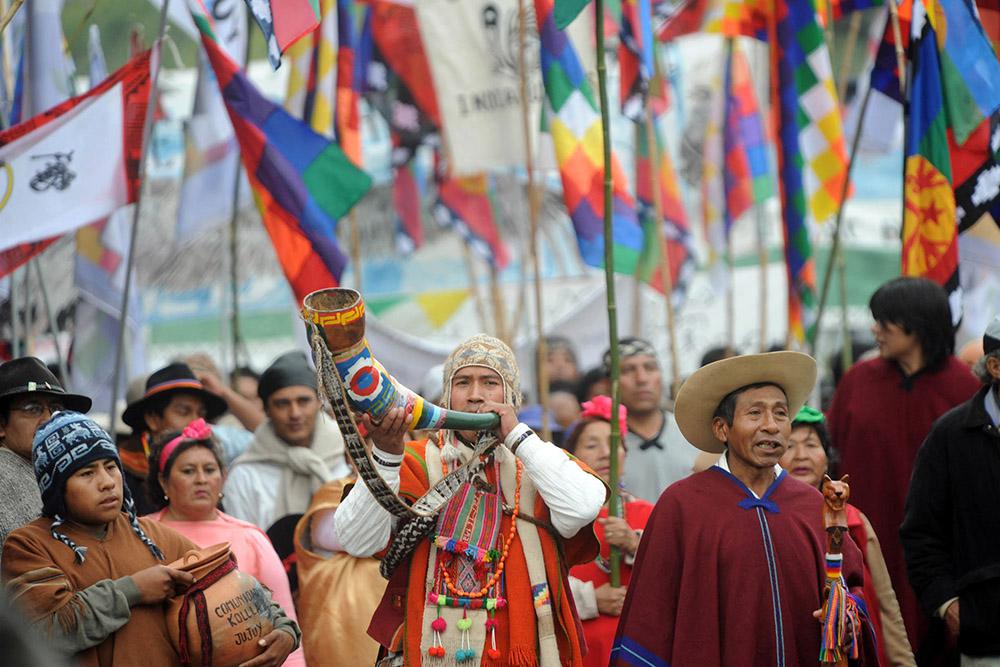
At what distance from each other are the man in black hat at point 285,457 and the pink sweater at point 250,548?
92 cm

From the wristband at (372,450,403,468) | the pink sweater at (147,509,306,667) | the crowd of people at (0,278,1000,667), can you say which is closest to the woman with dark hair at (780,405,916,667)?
the crowd of people at (0,278,1000,667)

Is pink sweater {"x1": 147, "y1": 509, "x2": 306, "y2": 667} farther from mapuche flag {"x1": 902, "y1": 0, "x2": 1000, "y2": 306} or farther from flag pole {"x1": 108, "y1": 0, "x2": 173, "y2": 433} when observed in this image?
mapuche flag {"x1": 902, "y1": 0, "x2": 1000, "y2": 306}

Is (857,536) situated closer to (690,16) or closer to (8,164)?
(8,164)

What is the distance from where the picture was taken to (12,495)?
537 cm

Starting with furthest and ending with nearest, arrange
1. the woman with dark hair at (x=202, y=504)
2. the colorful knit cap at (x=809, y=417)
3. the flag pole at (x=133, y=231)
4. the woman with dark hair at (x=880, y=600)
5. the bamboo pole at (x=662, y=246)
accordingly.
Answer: the bamboo pole at (x=662, y=246) → the flag pole at (x=133, y=231) → the colorful knit cap at (x=809, y=417) → the woman with dark hair at (x=202, y=504) → the woman with dark hair at (x=880, y=600)

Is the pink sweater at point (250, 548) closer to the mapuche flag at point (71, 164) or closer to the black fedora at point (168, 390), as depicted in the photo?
the black fedora at point (168, 390)

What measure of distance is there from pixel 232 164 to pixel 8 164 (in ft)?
11.8

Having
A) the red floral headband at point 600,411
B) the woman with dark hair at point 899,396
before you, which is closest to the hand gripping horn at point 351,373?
the red floral headband at point 600,411

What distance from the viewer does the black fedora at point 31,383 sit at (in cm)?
562

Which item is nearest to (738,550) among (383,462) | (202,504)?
(383,462)

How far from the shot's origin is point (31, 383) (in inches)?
222

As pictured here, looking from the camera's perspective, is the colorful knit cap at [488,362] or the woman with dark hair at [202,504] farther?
the woman with dark hair at [202,504]

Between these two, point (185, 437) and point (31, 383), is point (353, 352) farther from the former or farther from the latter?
point (185, 437)

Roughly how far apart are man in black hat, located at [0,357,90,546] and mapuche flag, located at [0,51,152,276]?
5.55 feet
